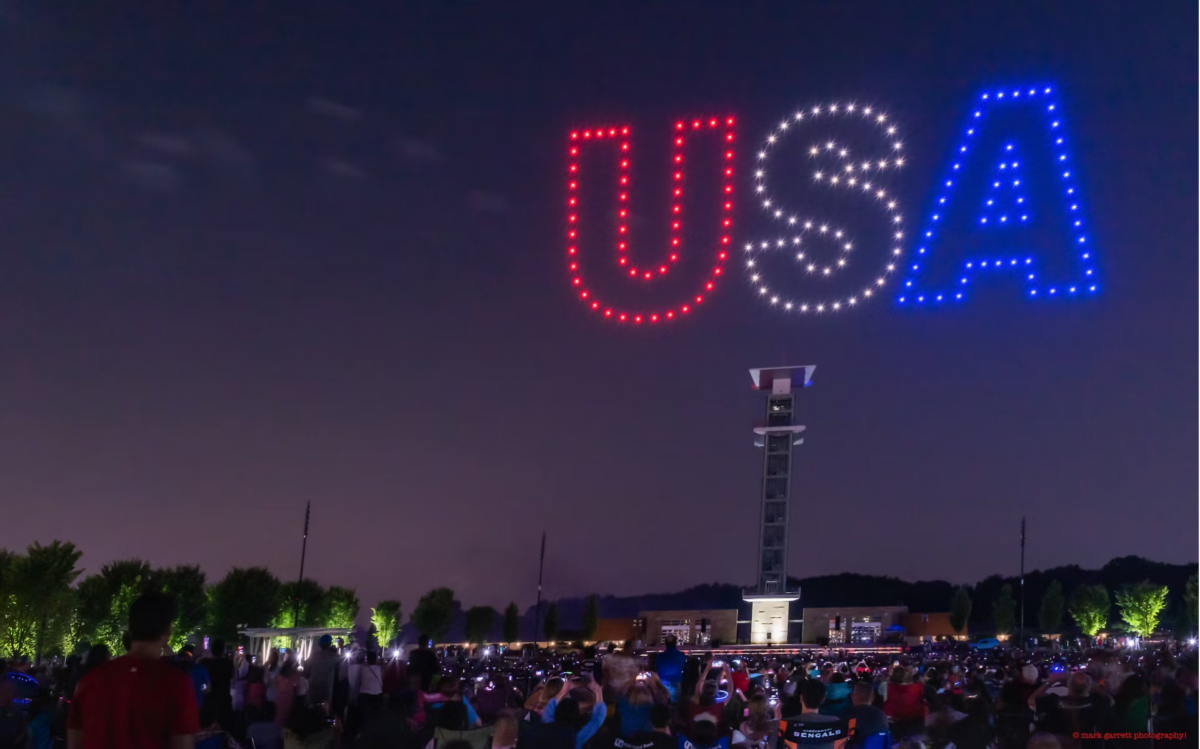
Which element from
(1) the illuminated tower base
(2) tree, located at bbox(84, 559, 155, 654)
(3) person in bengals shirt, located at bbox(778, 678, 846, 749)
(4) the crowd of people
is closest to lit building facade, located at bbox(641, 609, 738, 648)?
(1) the illuminated tower base

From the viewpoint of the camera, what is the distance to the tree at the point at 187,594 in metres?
80.8

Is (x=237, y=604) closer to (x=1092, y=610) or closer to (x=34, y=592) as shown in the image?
(x=34, y=592)

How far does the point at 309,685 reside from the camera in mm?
14977

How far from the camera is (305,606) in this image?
9544 centimetres

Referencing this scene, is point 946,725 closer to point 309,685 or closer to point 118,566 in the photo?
point 309,685

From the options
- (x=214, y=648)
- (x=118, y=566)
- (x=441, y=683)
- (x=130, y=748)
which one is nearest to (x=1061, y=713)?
(x=441, y=683)

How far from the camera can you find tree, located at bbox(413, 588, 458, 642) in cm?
11575

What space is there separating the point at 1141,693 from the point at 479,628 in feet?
387

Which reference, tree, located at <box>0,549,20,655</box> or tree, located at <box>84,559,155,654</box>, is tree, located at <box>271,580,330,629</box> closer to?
tree, located at <box>84,559,155,654</box>

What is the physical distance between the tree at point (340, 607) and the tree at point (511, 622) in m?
22.2

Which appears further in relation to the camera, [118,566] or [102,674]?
[118,566]

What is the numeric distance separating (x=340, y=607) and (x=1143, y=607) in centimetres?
7713

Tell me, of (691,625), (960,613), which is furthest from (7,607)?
(960,613)

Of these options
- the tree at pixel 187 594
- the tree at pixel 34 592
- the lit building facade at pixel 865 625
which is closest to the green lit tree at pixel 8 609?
the tree at pixel 34 592
